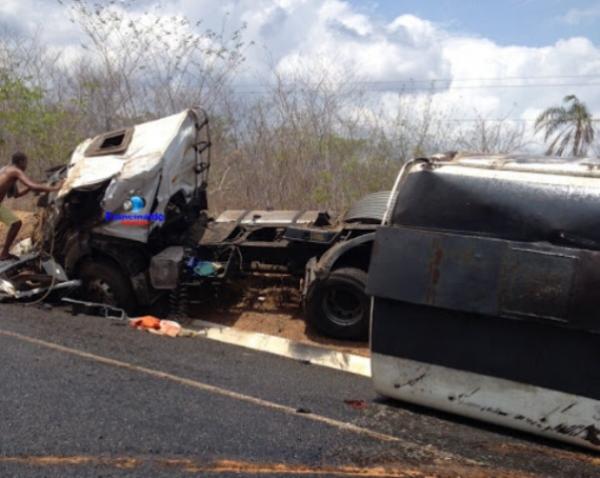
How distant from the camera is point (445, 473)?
12.1 ft

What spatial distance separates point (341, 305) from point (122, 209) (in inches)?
103

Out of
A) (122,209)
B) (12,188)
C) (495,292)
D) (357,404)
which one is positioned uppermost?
(12,188)

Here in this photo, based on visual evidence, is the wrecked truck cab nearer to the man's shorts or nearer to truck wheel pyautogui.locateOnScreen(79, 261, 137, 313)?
truck wheel pyautogui.locateOnScreen(79, 261, 137, 313)

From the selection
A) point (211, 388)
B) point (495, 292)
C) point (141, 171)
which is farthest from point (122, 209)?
point (495, 292)

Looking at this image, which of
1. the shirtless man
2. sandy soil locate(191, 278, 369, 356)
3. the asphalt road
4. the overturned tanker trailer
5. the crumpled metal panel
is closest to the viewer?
the asphalt road

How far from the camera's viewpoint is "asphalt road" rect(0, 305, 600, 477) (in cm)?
365

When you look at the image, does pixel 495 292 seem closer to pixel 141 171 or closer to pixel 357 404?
pixel 357 404

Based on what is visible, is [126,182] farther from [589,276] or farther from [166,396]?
[589,276]

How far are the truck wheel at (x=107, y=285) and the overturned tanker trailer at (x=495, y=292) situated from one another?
402 centimetres

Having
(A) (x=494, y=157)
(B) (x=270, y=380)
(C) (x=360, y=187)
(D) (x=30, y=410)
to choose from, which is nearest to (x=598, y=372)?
(A) (x=494, y=157)

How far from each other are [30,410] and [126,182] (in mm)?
3674

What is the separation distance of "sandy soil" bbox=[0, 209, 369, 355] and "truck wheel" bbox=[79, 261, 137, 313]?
2.99ft

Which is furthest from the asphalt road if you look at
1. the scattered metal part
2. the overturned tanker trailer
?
the scattered metal part

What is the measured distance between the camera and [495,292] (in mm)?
4188
